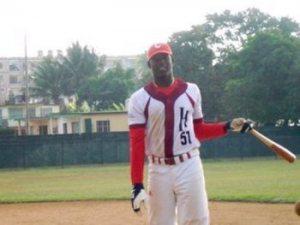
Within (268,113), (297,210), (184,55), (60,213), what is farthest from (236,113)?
(297,210)

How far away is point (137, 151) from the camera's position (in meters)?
5.61

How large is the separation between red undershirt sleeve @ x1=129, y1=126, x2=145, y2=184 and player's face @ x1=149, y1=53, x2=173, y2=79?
503 mm

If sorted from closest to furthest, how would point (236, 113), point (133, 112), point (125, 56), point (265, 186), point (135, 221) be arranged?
point (133, 112) < point (135, 221) < point (265, 186) < point (236, 113) < point (125, 56)

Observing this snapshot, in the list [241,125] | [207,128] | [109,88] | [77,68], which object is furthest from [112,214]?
[77,68]

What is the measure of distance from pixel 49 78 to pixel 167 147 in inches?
2876

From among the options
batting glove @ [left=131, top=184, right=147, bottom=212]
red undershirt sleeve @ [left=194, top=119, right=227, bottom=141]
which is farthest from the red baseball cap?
batting glove @ [left=131, top=184, right=147, bottom=212]

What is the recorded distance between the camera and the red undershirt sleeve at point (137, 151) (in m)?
5.58

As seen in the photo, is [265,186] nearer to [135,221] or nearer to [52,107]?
[135,221]

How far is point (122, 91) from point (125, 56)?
2879 inches

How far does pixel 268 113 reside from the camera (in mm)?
38156

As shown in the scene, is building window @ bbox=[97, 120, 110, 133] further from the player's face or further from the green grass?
the player's face

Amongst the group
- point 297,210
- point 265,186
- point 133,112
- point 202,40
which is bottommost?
point 265,186

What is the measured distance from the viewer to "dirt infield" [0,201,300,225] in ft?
35.8

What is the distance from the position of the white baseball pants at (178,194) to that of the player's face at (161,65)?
2.61 ft
